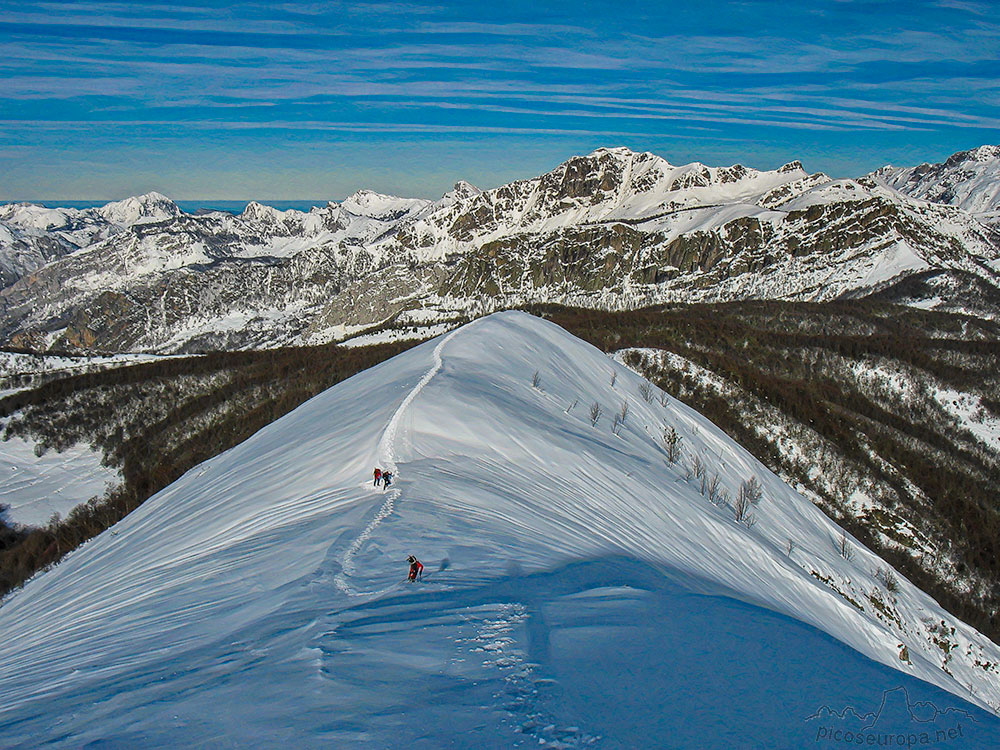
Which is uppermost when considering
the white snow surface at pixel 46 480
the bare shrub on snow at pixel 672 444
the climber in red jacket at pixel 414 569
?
the climber in red jacket at pixel 414 569

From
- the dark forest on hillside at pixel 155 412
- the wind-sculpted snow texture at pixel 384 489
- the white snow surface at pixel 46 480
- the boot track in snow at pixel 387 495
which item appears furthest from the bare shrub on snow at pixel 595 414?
the white snow surface at pixel 46 480

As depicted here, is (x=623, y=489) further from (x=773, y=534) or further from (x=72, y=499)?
(x=72, y=499)

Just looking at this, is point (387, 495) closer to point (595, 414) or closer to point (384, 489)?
point (384, 489)

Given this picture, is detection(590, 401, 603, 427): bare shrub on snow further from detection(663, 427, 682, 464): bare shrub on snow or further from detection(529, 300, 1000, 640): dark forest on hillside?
detection(529, 300, 1000, 640): dark forest on hillside

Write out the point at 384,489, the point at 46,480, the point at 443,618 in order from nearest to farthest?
the point at 443,618, the point at 384,489, the point at 46,480

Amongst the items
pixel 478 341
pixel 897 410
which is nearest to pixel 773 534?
pixel 478 341

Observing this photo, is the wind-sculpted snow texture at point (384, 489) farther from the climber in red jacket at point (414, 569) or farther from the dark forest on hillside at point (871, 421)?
the dark forest on hillside at point (871, 421)

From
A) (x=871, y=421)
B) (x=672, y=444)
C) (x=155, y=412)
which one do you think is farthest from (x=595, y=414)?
(x=155, y=412)
